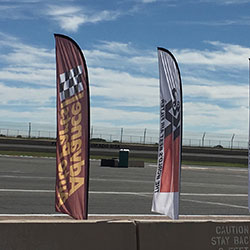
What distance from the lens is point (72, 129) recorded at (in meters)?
8.51

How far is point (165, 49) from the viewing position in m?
9.47

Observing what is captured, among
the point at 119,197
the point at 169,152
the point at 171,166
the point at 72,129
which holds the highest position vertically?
the point at 72,129

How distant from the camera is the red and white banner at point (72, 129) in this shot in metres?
8.46

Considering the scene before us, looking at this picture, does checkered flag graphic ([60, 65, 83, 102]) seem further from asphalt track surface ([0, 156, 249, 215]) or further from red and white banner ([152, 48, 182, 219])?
asphalt track surface ([0, 156, 249, 215])

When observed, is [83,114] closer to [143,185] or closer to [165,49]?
[165,49]
